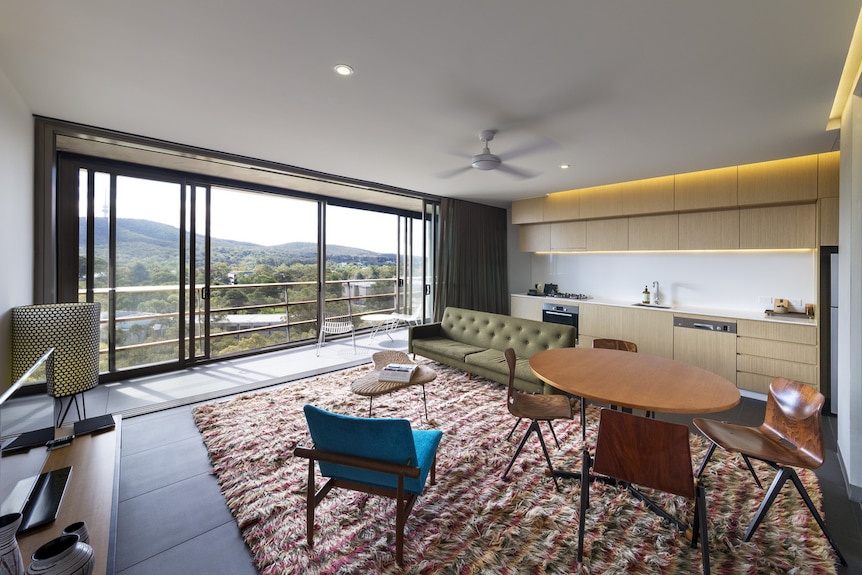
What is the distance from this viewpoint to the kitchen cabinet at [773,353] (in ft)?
11.3

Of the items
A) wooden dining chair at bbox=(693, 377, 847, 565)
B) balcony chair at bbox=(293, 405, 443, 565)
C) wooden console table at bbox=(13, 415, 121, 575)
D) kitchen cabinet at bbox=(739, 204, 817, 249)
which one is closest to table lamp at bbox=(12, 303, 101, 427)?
wooden console table at bbox=(13, 415, 121, 575)

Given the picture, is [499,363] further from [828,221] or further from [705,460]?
[828,221]

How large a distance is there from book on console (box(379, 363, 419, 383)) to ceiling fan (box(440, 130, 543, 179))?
1.82m

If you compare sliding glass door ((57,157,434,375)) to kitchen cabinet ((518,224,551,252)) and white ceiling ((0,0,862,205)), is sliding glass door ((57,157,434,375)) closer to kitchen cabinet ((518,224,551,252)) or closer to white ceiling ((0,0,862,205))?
white ceiling ((0,0,862,205))

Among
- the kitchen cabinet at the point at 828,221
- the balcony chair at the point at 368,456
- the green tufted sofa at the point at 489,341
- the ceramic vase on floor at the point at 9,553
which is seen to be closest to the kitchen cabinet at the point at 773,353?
the kitchen cabinet at the point at 828,221

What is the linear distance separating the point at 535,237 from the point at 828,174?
3406 mm

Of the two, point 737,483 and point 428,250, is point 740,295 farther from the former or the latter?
point 428,250

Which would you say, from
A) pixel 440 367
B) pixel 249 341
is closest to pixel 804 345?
pixel 440 367

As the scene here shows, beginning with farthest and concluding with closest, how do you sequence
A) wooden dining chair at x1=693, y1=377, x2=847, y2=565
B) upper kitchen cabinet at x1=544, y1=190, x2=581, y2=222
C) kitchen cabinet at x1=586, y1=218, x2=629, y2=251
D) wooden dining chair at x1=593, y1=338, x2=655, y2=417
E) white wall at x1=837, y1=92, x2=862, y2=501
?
upper kitchen cabinet at x1=544, y1=190, x2=581, y2=222 → kitchen cabinet at x1=586, y1=218, x2=629, y2=251 → wooden dining chair at x1=593, y1=338, x2=655, y2=417 → white wall at x1=837, y1=92, x2=862, y2=501 → wooden dining chair at x1=693, y1=377, x2=847, y2=565

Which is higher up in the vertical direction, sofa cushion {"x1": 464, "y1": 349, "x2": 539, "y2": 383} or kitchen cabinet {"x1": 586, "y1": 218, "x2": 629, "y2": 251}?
kitchen cabinet {"x1": 586, "y1": 218, "x2": 629, "y2": 251}

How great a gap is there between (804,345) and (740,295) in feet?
3.34

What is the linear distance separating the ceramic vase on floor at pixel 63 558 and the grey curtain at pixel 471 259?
4924 millimetres

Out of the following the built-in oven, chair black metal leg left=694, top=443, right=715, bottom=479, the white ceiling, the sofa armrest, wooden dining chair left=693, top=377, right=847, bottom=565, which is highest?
the white ceiling

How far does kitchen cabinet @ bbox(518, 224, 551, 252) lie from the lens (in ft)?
19.5
